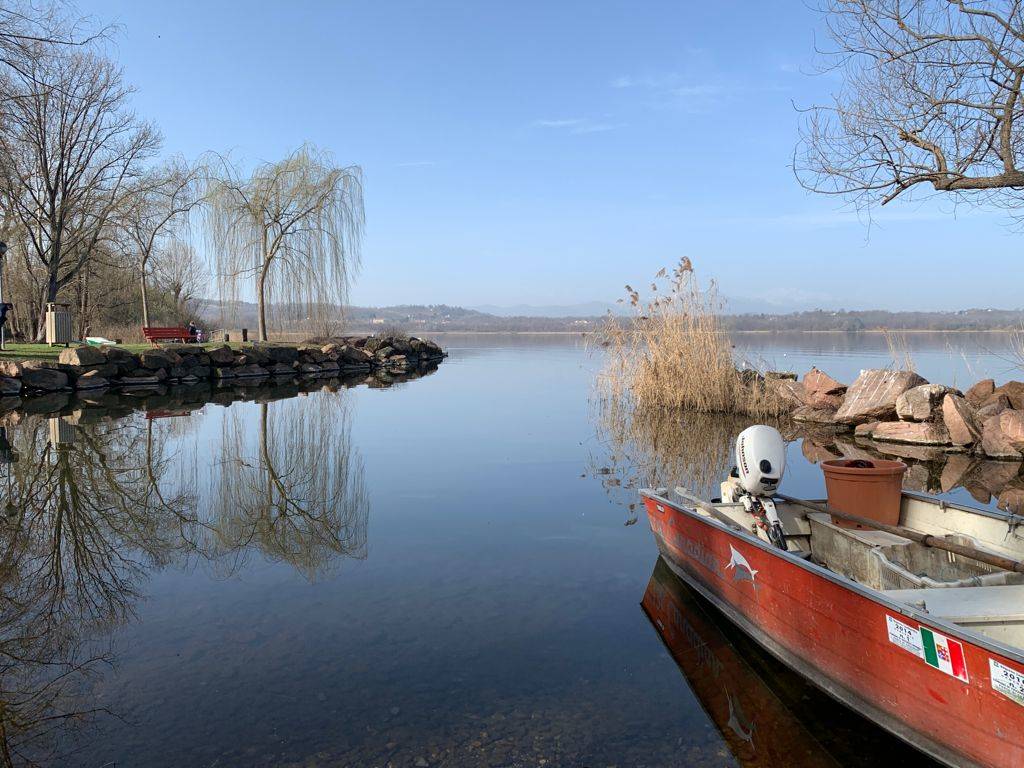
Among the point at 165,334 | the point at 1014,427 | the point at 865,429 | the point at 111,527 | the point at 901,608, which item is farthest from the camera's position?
the point at 165,334

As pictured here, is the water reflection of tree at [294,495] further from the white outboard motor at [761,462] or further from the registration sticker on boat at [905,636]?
the registration sticker on boat at [905,636]

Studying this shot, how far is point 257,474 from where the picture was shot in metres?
9.81

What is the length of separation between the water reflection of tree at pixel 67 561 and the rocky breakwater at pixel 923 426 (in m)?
9.47

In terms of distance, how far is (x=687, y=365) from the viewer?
16406 mm

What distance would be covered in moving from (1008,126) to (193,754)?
10.8 m

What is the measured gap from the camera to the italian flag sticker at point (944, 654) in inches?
129

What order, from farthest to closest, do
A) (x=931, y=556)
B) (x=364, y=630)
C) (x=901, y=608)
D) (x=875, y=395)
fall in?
1. (x=875, y=395)
2. (x=931, y=556)
3. (x=364, y=630)
4. (x=901, y=608)

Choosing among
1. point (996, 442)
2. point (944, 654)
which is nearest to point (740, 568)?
point (944, 654)

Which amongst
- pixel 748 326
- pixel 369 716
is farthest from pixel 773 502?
pixel 748 326

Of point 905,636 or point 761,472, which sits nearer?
point 905,636

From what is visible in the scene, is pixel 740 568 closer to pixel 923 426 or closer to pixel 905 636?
pixel 905 636

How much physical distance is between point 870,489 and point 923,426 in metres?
9.58

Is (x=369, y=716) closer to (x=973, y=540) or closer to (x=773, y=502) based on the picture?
(x=773, y=502)

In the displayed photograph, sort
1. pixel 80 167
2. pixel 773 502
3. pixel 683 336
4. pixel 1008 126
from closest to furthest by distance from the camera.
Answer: pixel 773 502 < pixel 1008 126 < pixel 683 336 < pixel 80 167
